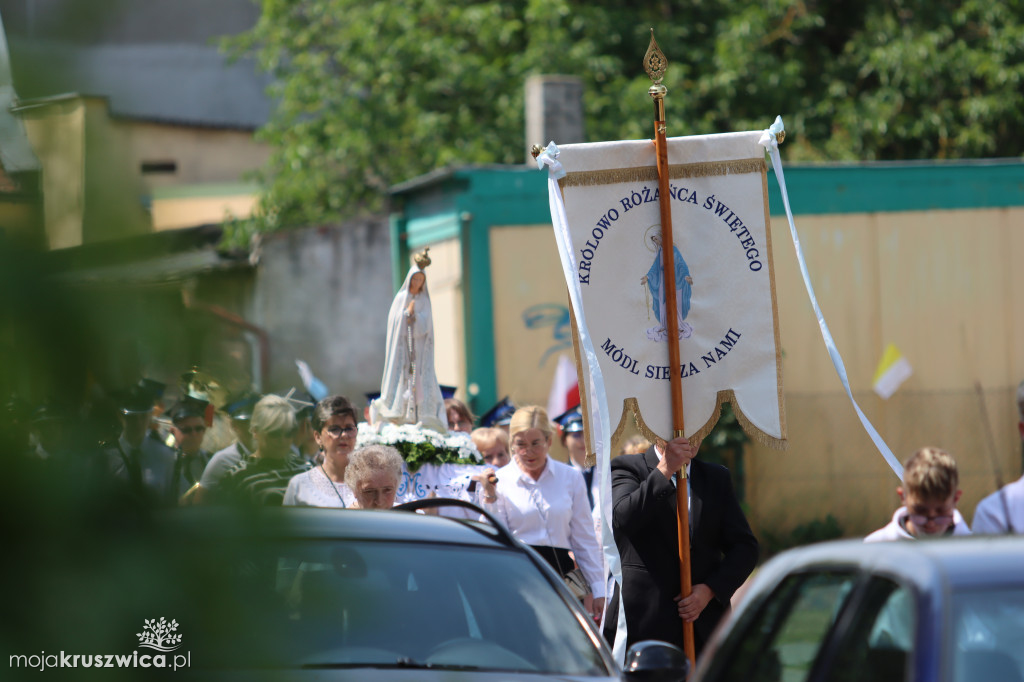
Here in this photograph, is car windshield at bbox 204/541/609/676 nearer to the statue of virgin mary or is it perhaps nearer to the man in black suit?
the man in black suit

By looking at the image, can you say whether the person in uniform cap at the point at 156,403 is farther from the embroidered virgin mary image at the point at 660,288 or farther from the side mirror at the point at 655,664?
the embroidered virgin mary image at the point at 660,288

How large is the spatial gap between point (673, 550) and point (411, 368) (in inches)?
102

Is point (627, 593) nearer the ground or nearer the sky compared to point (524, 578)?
nearer the ground

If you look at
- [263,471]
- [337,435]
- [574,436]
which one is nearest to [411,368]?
[337,435]

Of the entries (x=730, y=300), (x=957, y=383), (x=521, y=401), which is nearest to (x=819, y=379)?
(x=957, y=383)

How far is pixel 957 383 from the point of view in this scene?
14508 mm

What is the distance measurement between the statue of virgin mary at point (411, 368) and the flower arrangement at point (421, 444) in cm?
9

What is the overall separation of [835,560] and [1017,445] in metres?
12.6

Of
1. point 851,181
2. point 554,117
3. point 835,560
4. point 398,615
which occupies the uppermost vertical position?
point 554,117

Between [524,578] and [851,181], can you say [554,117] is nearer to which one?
[851,181]

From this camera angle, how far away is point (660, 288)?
18.3ft

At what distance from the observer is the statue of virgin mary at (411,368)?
24.2ft

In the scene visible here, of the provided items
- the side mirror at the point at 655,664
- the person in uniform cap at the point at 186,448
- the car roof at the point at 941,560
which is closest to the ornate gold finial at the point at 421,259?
the side mirror at the point at 655,664

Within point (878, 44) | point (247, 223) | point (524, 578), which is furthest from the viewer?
point (878, 44)
